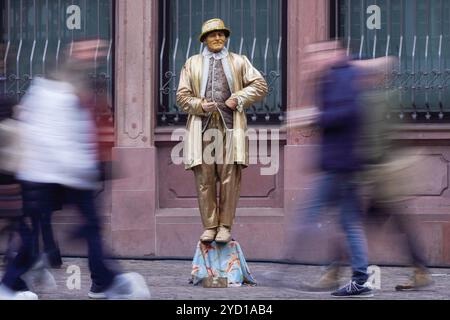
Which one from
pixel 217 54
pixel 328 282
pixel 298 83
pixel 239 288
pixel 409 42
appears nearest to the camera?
pixel 328 282

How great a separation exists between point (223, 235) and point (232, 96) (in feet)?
3.84

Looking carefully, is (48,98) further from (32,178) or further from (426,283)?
(426,283)

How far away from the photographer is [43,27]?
12.7 m

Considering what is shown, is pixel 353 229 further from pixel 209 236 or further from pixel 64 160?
pixel 64 160

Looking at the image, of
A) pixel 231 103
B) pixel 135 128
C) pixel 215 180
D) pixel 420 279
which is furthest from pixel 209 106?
pixel 135 128

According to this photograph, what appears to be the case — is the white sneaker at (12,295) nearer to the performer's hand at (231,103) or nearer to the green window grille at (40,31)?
the performer's hand at (231,103)

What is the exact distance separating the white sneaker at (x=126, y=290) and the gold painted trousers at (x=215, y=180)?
62.6 inches

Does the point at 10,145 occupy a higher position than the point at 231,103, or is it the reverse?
the point at 231,103

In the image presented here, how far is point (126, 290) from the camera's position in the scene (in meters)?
7.99

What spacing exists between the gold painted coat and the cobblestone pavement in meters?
1.06

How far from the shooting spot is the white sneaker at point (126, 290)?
7938 mm

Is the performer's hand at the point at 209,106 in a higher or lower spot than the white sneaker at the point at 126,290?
higher

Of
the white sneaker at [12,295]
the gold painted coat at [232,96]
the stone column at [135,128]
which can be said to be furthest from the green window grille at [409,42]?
the white sneaker at [12,295]

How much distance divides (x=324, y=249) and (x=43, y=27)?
4.11 metres
